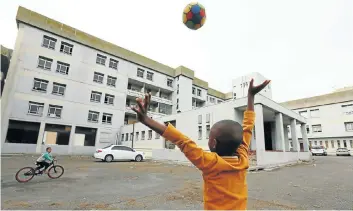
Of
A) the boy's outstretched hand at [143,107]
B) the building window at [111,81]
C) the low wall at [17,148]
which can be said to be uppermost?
the building window at [111,81]

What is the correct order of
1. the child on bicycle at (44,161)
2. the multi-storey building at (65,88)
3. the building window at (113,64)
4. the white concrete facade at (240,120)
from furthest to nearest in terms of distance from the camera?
the building window at (113,64) < the multi-storey building at (65,88) < the white concrete facade at (240,120) < the child on bicycle at (44,161)

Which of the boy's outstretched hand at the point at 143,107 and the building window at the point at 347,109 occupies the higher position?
the building window at the point at 347,109

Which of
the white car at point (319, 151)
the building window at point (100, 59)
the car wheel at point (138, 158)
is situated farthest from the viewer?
the white car at point (319, 151)

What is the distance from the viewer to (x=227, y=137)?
1733mm

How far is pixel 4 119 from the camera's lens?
2211cm

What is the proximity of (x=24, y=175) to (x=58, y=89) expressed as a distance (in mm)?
21556

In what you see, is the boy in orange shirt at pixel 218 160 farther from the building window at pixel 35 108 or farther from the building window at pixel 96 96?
the building window at pixel 96 96

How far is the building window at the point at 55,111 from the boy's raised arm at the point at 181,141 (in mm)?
29048

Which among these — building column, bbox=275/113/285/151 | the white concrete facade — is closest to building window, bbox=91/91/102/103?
the white concrete facade

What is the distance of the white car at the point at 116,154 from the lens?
18.1 metres

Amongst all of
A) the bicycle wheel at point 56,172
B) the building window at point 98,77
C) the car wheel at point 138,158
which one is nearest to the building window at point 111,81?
the building window at point 98,77

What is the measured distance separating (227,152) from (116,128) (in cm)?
3133

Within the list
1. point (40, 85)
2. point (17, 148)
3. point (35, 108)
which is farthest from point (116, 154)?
point (40, 85)

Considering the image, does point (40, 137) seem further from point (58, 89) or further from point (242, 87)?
point (242, 87)
